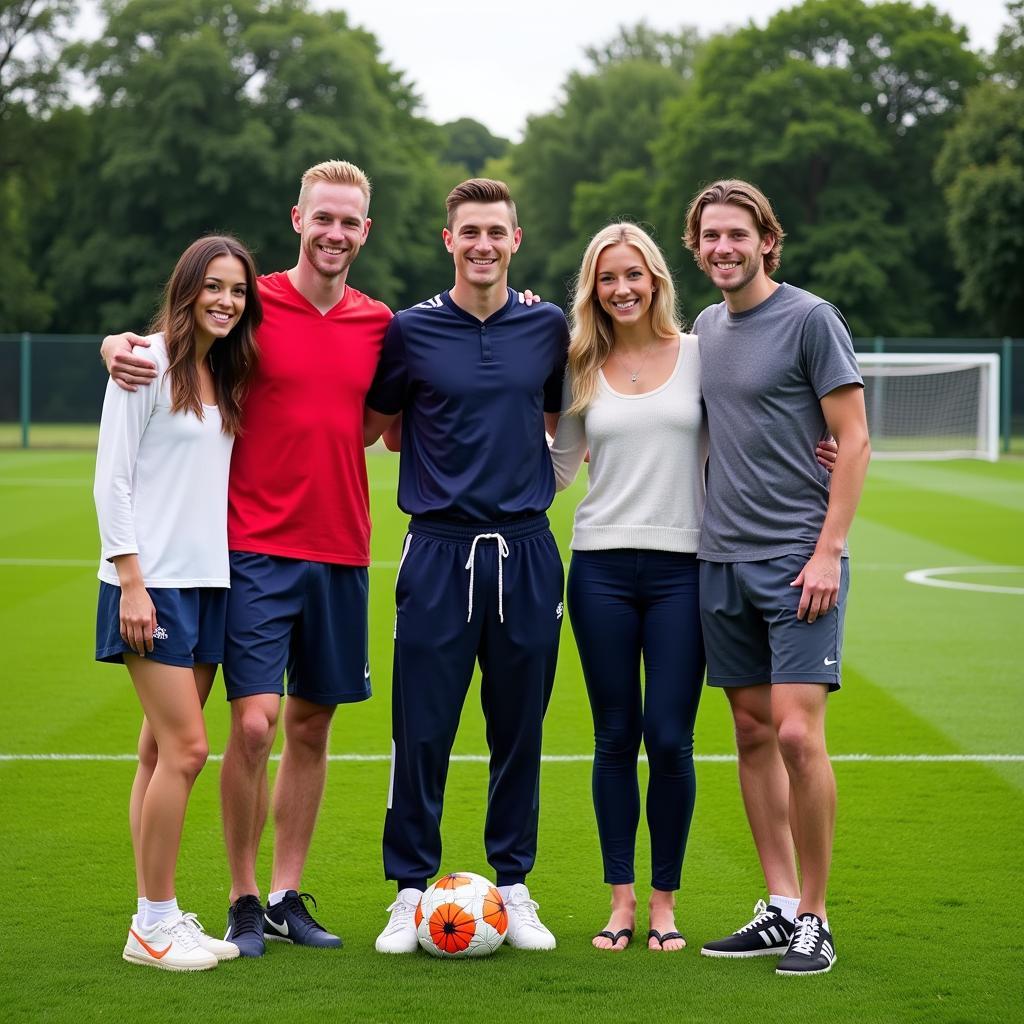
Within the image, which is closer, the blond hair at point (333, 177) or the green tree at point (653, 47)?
the blond hair at point (333, 177)

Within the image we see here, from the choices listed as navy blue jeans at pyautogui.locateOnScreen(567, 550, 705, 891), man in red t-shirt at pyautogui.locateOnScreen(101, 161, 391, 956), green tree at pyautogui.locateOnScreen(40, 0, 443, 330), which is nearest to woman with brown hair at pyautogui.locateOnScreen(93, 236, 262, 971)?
man in red t-shirt at pyautogui.locateOnScreen(101, 161, 391, 956)

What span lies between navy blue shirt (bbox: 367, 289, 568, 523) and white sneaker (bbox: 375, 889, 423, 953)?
1197 millimetres

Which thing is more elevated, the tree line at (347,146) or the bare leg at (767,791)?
the tree line at (347,146)

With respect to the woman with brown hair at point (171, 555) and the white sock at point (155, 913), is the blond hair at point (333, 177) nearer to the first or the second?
the woman with brown hair at point (171, 555)

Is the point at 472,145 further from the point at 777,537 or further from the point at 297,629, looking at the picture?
the point at 777,537

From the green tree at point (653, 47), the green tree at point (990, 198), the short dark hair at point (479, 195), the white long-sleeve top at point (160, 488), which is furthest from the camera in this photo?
the green tree at point (653, 47)

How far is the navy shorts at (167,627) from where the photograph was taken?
4484 mm

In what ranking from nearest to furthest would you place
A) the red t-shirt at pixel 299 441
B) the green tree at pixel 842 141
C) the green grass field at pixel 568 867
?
the green grass field at pixel 568 867
the red t-shirt at pixel 299 441
the green tree at pixel 842 141

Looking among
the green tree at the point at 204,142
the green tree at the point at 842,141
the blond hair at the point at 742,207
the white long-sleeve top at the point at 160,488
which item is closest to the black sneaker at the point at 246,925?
the white long-sleeve top at the point at 160,488

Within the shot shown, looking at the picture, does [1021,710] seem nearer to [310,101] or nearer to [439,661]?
[439,661]

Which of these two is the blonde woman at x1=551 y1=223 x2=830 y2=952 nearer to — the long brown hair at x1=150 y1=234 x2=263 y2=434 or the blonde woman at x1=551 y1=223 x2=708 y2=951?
the blonde woman at x1=551 y1=223 x2=708 y2=951

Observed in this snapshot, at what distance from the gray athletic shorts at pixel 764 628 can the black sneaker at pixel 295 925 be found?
1.42 m

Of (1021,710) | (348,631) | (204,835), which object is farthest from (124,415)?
(1021,710)

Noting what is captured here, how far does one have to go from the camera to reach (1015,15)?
48.2 metres
